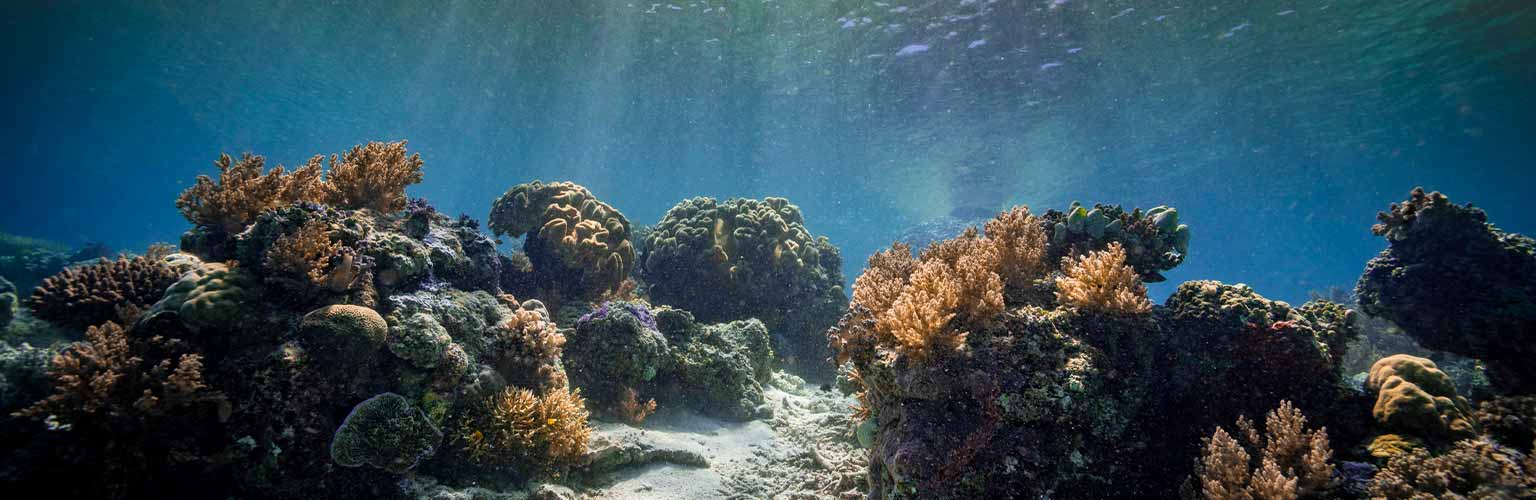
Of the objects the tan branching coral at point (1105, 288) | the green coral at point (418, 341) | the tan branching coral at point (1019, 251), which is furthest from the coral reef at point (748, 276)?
the tan branching coral at point (1105, 288)

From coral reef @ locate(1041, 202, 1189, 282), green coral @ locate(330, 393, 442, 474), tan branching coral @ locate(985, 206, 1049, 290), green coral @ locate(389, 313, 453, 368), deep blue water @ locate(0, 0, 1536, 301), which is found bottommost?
green coral @ locate(330, 393, 442, 474)

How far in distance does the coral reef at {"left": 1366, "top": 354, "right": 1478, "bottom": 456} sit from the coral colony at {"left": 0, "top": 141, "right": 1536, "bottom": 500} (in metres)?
0.02

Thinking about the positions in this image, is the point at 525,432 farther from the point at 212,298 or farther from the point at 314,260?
the point at 212,298

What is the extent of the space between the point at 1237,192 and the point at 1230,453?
6129 cm

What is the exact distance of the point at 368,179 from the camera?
241 inches

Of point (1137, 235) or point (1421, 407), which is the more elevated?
point (1137, 235)

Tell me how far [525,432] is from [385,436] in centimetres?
116

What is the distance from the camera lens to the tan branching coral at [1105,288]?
436cm

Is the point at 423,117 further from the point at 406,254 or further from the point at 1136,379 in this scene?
the point at 1136,379

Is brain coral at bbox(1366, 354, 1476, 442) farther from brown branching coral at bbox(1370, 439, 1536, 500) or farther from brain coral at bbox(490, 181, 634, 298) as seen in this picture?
brain coral at bbox(490, 181, 634, 298)

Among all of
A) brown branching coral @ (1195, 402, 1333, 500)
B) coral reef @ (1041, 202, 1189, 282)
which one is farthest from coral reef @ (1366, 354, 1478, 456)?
coral reef @ (1041, 202, 1189, 282)

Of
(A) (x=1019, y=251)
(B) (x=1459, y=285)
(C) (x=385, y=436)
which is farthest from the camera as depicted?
(B) (x=1459, y=285)

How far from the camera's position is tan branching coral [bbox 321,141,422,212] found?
5989mm

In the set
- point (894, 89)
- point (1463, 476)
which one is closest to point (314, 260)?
point (1463, 476)
